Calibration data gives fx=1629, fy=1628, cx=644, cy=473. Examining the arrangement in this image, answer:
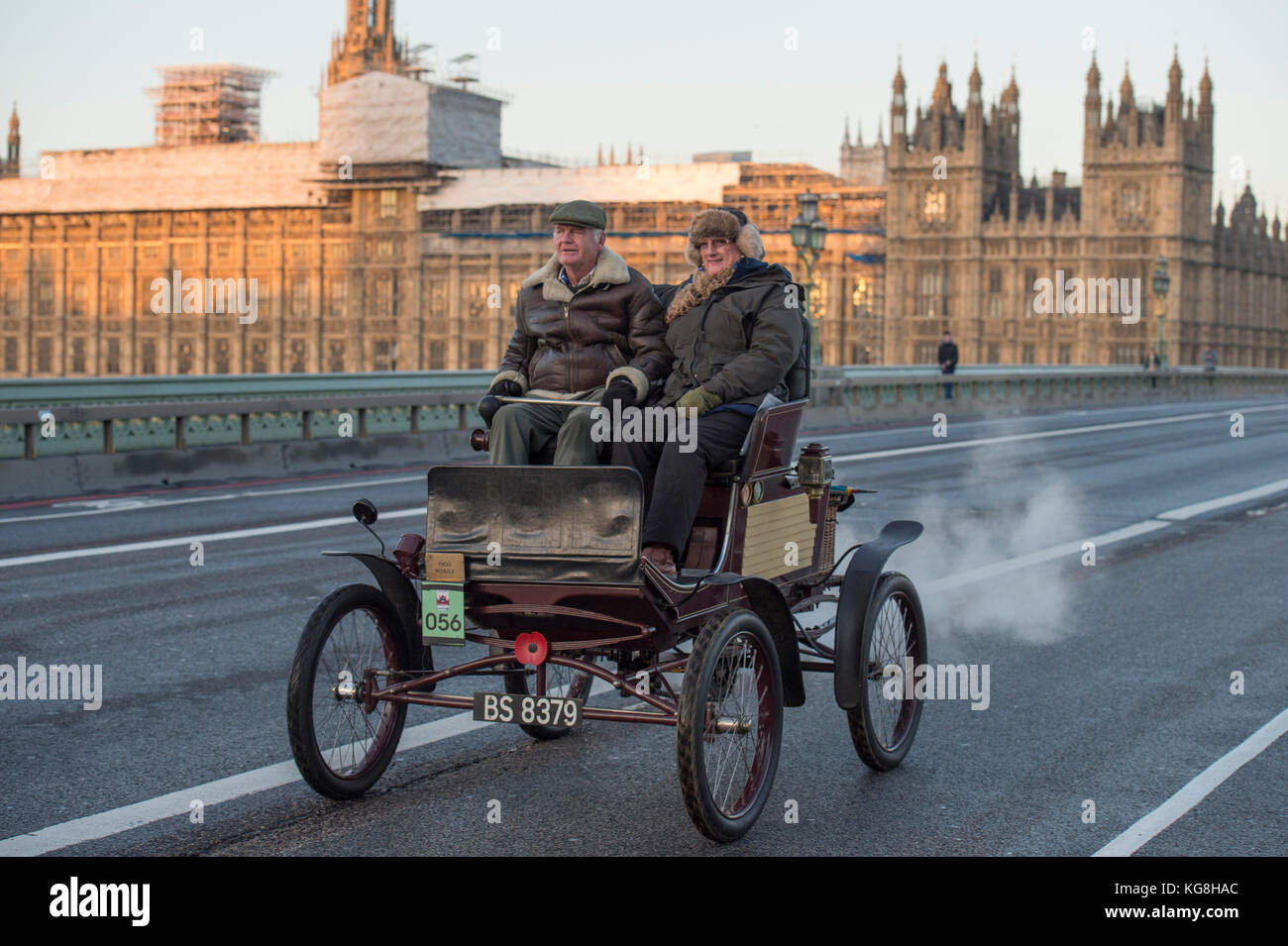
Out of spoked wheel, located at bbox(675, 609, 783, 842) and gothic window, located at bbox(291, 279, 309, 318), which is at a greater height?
gothic window, located at bbox(291, 279, 309, 318)

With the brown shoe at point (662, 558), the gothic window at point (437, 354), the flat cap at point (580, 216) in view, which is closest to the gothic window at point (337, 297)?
the gothic window at point (437, 354)

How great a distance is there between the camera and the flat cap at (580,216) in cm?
600

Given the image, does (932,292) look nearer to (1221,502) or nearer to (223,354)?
(223,354)

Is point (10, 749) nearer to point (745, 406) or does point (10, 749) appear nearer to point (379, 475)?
point (745, 406)

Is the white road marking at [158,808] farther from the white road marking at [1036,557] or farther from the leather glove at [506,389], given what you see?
the white road marking at [1036,557]

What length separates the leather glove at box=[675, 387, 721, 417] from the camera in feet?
19.1

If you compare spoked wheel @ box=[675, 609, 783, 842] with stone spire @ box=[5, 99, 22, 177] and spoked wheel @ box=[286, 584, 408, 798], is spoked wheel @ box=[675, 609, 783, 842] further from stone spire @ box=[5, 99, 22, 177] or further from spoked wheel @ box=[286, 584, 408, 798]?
stone spire @ box=[5, 99, 22, 177]

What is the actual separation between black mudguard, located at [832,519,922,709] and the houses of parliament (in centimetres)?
9957

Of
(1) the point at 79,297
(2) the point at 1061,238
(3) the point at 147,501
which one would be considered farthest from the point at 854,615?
(1) the point at 79,297

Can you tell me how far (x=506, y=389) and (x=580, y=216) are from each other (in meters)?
0.72

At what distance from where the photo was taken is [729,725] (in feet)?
17.0

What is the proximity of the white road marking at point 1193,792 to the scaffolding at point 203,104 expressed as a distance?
416ft

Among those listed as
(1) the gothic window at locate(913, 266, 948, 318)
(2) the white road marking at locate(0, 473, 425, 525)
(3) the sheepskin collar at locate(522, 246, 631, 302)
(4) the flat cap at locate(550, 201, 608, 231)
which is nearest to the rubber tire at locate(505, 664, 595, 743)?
(3) the sheepskin collar at locate(522, 246, 631, 302)
